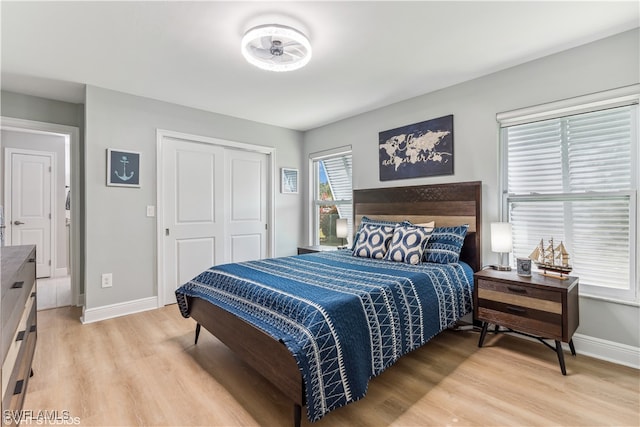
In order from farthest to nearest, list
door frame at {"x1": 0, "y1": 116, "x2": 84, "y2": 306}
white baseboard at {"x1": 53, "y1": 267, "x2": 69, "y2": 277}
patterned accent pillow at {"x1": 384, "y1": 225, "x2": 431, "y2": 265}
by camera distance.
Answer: white baseboard at {"x1": 53, "y1": 267, "x2": 69, "y2": 277}
door frame at {"x1": 0, "y1": 116, "x2": 84, "y2": 306}
patterned accent pillow at {"x1": 384, "y1": 225, "x2": 431, "y2": 265}

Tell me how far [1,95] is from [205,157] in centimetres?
202

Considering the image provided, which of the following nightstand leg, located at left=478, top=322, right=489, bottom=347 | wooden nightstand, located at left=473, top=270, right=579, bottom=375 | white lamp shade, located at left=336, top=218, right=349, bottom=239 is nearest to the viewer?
wooden nightstand, located at left=473, top=270, right=579, bottom=375

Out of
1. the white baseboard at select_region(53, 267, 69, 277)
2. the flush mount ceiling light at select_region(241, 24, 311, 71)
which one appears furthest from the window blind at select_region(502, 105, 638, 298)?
the white baseboard at select_region(53, 267, 69, 277)

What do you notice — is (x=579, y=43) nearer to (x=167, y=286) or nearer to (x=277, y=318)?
(x=277, y=318)

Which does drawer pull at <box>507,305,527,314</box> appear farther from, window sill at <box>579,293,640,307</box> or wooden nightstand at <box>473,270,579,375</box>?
window sill at <box>579,293,640,307</box>

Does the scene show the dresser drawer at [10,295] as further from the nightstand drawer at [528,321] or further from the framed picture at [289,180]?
the framed picture at [289,180]

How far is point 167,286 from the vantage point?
139 inches

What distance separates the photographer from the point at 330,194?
4.59m

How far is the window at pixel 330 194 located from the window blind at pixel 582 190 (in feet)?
6.73

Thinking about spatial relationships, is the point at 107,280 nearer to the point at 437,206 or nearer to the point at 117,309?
the point at 117,309

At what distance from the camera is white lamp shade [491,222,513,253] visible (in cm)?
245

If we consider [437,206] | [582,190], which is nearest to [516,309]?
[582,190]

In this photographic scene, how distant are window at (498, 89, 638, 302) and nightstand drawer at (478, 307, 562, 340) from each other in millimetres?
601

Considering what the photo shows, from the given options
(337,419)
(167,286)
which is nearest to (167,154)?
(167,286)
